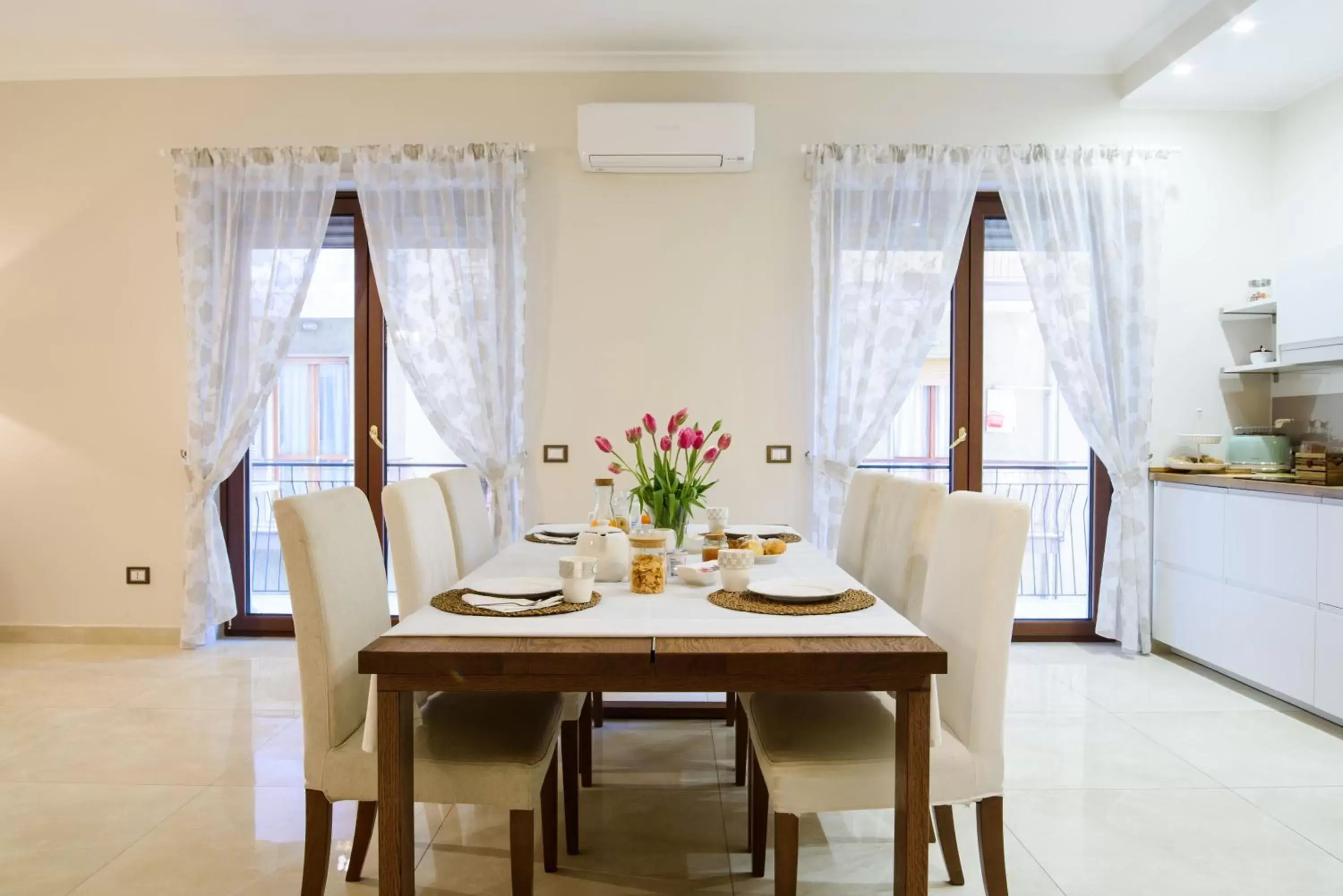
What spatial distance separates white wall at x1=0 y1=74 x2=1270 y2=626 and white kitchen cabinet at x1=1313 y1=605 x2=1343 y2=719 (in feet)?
4.01

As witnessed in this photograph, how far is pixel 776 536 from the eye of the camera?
2.70m

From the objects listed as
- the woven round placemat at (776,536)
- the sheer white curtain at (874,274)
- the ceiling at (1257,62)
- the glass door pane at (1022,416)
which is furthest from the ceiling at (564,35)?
the woven round placemat at (776,536)

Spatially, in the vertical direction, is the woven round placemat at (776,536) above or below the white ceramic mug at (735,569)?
below

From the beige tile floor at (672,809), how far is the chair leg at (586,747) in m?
0.07

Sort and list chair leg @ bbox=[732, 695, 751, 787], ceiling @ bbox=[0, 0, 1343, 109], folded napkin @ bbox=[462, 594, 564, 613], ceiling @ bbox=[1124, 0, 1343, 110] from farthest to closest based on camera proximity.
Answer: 1. ceiling @ bbox=[0, 0, 1343, 109]
2. ceiling @ bbox=[1124, 0, 1343, 110]
3. chair leg @ bbox=[732, 695, 751, 787]
4. folded napkin @ bbox=[462, 594, 564, 613]

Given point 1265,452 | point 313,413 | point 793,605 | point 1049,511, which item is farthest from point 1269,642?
point 313,413

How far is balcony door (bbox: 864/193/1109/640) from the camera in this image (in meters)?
4.08

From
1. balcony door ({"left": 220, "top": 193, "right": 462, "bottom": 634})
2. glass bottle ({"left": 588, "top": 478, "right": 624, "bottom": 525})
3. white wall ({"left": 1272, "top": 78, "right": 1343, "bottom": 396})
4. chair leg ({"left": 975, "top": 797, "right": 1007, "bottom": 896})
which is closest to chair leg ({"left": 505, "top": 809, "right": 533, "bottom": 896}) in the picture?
glass bottle ({"left": 588, "top": 478, "right": 624, "bottom": 525})

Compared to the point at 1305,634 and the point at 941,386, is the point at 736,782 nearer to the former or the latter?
the point at 1305,634

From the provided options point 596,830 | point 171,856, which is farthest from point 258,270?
point 596,830

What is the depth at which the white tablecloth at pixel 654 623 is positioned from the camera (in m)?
1.44

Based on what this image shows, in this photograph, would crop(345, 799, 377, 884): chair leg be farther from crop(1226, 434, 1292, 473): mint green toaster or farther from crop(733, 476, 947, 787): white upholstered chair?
crop(1226, 434, 1292, 473): mint green toaster

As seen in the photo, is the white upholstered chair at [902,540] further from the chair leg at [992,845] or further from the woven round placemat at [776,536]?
the chair leg at [992,845]

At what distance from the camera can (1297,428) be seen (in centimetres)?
377
